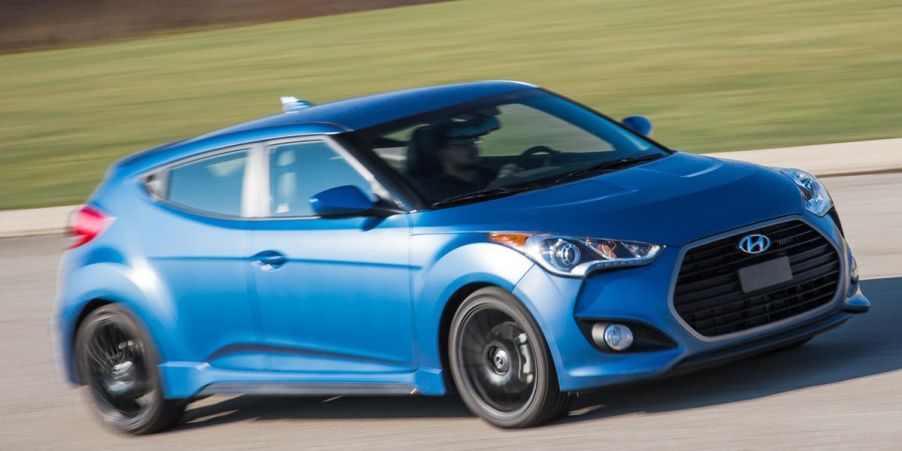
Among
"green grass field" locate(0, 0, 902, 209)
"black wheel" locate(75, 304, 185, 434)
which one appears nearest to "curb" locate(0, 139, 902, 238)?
"green grass field" locate(0, 0, 902, 209)

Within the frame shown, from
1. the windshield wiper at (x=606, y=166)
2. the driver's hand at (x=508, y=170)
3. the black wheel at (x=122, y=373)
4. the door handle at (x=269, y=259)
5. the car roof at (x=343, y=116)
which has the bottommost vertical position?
the black wheel at (x=122, y=373)

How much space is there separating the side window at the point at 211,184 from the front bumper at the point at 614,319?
1.98m

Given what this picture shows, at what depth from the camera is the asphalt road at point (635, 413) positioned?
6.30 meters

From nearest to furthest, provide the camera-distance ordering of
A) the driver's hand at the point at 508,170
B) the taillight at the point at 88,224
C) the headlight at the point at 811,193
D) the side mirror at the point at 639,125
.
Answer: the headlight at the point at 811,193, the driver's hand at the point at 508,170, the side mirror at the point at 639,125, the taillight at the point at 88,224

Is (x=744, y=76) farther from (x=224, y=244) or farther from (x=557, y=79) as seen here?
(x=224, y=244)

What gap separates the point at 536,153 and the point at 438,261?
1122mm

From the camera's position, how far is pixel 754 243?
664cm

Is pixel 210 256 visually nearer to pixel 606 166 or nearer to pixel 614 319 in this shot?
pixel 606 166

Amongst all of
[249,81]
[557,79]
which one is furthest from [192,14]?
[557,79]

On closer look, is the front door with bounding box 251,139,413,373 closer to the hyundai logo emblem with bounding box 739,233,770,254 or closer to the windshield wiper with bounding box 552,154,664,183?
the windshield wiper with bounding box 552,154,664,183

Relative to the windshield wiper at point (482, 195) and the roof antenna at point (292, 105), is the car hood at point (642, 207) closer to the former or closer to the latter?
the windshield wiper at point (482, 195)

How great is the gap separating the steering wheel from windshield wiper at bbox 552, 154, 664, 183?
0.23 meters

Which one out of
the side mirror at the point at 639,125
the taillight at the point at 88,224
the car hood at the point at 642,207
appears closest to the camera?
the car hood at the point at 642,207

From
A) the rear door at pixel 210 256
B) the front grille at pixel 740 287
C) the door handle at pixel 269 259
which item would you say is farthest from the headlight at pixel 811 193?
the rear door at pixel 210 256
